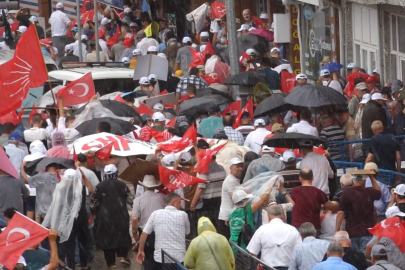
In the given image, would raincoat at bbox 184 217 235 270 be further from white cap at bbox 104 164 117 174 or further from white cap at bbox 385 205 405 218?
white cap at bbox 104 164 117 174

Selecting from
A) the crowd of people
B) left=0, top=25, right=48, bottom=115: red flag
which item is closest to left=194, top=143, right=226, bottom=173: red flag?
the crowd of people

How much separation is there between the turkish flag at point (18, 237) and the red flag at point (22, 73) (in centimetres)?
497

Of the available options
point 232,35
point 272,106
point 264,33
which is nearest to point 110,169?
point 272,106

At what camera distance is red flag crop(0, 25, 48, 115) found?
17.6 m

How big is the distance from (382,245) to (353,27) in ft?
50.4

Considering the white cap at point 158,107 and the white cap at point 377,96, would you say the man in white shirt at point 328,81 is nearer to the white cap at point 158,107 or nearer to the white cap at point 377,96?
the white cap at point 377,96

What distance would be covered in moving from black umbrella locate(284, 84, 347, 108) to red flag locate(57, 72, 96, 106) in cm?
320

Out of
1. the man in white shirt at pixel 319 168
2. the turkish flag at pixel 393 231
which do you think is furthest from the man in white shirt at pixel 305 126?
the turkish flag at pixel 393 231

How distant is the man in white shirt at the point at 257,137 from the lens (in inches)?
695

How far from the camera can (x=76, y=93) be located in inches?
761

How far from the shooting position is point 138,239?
1530 cm

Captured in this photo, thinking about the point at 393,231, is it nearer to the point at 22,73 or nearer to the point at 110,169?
the point at 110,169

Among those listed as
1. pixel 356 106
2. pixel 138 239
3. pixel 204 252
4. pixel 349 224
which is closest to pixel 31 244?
pixel 204 252

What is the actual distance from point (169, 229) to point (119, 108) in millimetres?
5735
